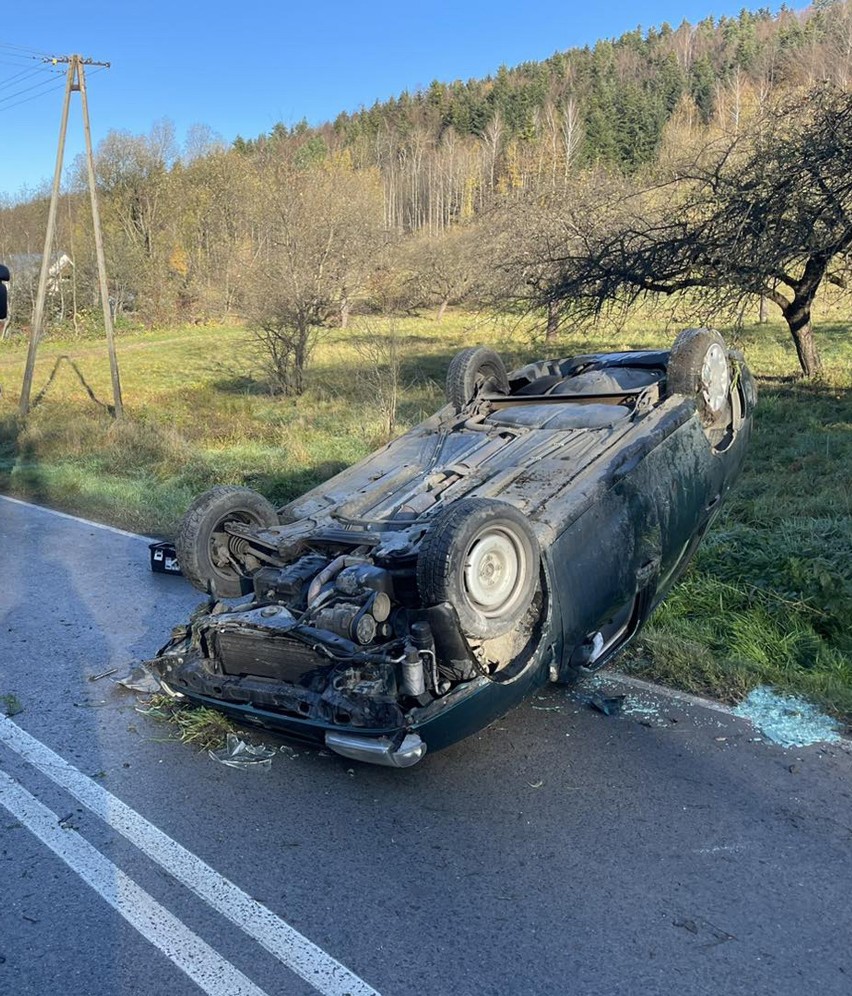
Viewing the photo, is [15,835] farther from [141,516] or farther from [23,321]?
[23,321]

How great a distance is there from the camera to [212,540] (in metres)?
4.87

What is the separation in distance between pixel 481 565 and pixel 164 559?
4.49 meters

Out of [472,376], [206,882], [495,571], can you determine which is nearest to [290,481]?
[472,376]

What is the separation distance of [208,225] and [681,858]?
55.5m

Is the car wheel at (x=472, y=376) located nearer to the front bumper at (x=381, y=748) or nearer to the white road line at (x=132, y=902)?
the front bumper at (x=381, y=748)

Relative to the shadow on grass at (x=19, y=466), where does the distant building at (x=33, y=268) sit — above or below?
above

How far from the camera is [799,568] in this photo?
6.04 meters

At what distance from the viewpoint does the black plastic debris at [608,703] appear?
4.50 meters

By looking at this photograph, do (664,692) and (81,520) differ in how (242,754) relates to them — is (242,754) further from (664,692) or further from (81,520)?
(81,520)

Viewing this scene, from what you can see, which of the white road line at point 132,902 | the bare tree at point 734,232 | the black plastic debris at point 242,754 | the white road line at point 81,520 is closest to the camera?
the white road line at point 132,902

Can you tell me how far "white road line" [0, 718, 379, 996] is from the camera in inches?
107

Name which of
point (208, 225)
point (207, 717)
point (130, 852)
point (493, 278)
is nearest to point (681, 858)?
point (130, 852)

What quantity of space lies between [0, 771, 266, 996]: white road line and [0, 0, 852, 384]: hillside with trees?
1137cm

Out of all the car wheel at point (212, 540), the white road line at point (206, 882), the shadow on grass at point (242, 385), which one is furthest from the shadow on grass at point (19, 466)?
the white road line at point (206, 882)
